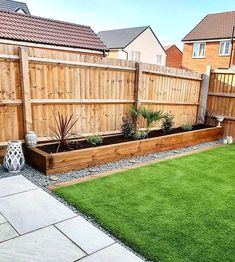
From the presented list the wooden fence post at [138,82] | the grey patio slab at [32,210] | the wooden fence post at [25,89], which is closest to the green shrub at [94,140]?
the wooden fence post at [25,89]

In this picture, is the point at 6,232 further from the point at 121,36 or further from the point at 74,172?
the point at 121,36

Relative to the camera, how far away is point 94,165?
4633 mm

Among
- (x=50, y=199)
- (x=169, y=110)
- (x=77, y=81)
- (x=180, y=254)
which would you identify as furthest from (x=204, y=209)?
(x=169, y=110)

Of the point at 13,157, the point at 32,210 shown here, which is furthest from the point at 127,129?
the point at 32,210

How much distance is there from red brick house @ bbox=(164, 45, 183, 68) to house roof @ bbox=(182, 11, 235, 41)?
9.46 meters

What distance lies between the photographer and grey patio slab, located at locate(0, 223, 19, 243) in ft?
8.00

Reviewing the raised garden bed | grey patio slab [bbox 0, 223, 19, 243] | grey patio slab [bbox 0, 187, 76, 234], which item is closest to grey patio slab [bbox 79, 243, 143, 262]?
grey patio slab [bbox 0, 187, 76, 234]

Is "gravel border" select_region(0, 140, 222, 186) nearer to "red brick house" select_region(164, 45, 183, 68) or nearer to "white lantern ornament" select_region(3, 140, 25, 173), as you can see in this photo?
"white lantern ornament" select_region(3, 140, 25, 173)

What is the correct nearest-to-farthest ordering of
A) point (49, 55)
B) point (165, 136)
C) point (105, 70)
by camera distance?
A: point (49, 55) → point (105, 70) → point (165, 136)

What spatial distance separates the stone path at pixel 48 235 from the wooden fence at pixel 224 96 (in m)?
6.18

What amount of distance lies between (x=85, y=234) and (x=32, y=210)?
2.72ft

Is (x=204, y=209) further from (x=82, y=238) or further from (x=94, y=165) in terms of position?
(x=94, y=165)

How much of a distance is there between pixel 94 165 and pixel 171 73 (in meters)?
3.65

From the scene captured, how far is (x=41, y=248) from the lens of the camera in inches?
90.0
